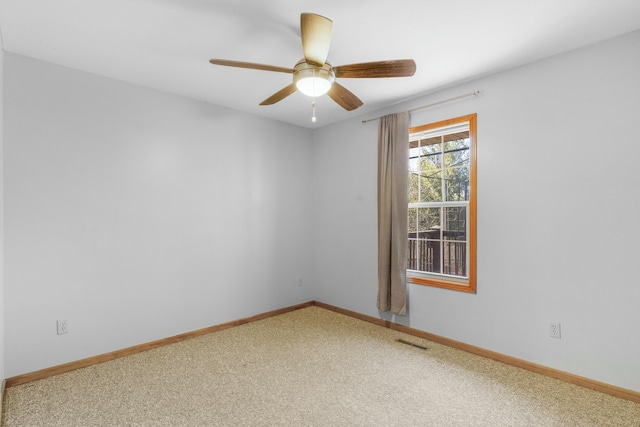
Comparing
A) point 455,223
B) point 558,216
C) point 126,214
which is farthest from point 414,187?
point 126,214

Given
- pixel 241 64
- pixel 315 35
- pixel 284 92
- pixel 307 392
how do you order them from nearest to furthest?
pixel 315 35 → pixel 241 64 → pixel 307 392 → pixel 284 92

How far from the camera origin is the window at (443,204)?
3125 millimetres

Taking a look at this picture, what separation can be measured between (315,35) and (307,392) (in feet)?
7.77

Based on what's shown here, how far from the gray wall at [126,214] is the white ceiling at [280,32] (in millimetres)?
379

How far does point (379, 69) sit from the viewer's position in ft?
6.81

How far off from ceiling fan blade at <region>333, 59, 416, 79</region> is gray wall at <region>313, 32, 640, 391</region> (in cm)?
99

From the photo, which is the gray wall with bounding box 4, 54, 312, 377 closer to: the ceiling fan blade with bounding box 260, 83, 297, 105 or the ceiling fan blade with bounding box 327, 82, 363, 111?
the ceiling fan blade with bounding box 260, 83, 297, 105

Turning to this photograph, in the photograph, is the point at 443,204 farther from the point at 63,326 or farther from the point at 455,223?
the point at 63,326

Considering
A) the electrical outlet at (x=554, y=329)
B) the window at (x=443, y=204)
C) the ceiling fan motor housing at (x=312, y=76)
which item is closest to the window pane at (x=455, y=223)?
the window at (x=443, y=204)

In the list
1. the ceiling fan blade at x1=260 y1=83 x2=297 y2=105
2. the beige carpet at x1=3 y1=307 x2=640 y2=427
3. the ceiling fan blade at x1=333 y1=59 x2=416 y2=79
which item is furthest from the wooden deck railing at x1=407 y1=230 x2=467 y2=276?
the ceiling fan blade at x1=260 y1=83 x2=297 y2=105

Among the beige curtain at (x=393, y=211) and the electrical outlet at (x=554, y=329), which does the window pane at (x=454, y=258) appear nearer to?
the beige curtain at (x=393, y=211)

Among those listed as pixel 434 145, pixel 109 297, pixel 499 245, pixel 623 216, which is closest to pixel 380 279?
pixel 499 245

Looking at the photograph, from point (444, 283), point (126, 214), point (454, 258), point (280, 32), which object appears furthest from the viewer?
point (454, 258)

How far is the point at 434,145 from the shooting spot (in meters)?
3.52
